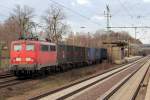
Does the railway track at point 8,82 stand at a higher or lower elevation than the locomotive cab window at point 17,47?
lower

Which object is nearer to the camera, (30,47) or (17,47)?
(30,47)

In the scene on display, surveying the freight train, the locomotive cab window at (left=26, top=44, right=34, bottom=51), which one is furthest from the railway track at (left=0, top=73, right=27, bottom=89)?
the locomotive cab window at (left=26, top=44, right=34, bottom=51)

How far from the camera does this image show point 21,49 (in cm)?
2828

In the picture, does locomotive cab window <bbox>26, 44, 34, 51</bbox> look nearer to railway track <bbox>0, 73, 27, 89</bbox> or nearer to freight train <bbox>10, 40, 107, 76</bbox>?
freight train <bbox>10, 40, 107, 76</bbox>

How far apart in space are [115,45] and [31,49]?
41.9 meters

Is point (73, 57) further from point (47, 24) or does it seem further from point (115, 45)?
point (47, 24)

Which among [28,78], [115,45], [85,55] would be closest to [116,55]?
[115,45]

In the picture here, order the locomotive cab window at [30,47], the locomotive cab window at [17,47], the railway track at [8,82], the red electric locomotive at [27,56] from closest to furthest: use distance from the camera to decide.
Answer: the railway track at [8,82], the red electric locomotive at [27,56], the locomotive cab window at [30,47], the locomotive cab window at [17,47]

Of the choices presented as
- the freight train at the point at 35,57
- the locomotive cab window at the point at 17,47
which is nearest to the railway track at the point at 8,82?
the freight train at the point at 35,57

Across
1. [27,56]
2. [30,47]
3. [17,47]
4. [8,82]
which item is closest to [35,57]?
[27,56]

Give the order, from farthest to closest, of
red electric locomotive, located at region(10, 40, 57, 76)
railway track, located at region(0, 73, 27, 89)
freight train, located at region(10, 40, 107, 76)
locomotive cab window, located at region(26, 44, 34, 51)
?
locomotive cab window, located at region(26, 44, 34, 51)
freight train, located at region(10, 40, 107, 76)
red electric locomotive, located at region(10, 40, 57, 76)
railway track, located at region(0, 73, 27, 89)

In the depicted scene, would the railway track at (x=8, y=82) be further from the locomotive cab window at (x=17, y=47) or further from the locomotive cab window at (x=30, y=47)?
the locomotive cab window at (x=30, y=47)

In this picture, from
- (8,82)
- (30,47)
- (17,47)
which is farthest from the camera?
(17,47)

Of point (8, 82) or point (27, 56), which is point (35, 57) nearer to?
point (27, 56)
